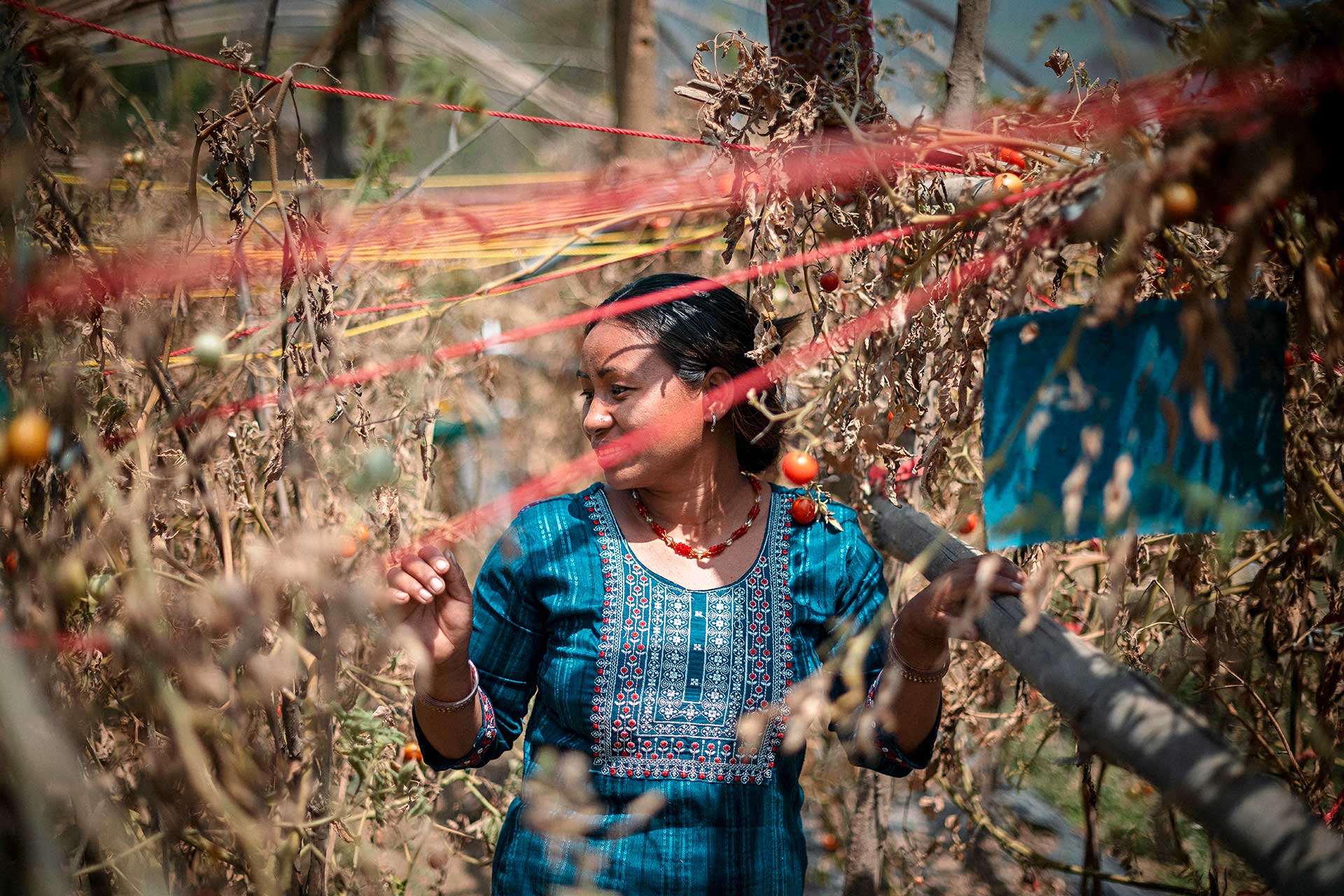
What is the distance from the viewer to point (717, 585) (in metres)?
1.36

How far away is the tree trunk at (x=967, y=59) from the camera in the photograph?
68.2 inches

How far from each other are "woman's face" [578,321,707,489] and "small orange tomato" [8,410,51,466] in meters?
0.72

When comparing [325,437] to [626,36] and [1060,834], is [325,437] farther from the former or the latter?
[626,36]

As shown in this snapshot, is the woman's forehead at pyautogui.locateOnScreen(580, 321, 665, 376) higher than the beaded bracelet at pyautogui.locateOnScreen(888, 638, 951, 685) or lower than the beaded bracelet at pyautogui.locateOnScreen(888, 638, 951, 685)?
higher

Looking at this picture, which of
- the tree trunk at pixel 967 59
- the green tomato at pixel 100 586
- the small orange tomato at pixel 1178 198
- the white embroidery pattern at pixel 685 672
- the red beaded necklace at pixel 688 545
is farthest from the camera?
the tree trunk at pixel 967 59

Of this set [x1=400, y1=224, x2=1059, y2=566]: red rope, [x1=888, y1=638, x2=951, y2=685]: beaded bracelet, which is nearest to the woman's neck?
[x1=400, y1=224, x2=1059, y2=566]: red rope

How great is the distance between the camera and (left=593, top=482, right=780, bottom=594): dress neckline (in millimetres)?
1349

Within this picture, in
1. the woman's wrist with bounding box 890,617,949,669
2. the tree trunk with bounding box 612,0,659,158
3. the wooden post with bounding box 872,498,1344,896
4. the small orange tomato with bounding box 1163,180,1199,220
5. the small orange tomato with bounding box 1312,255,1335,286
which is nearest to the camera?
the wooden post with bounding box 872,498,1344,896

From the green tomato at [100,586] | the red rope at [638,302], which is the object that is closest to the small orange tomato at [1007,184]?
the red rope at [638,302]

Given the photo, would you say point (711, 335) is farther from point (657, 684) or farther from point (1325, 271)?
point (1325, 271)

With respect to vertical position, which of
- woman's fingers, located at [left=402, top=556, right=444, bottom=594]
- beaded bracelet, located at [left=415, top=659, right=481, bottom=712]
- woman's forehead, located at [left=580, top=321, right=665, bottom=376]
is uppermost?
woman's forehead, located at [left=580, top=321, right=665, bottom=376]

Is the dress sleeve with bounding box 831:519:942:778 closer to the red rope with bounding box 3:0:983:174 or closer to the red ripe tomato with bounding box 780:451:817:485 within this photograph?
the red ripe tomato with bounding box 780:451:817:485

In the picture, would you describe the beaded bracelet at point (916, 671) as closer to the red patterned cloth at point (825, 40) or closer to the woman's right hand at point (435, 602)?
the woman's right hand at point (435, 602)

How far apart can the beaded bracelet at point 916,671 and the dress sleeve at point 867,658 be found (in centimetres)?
5
